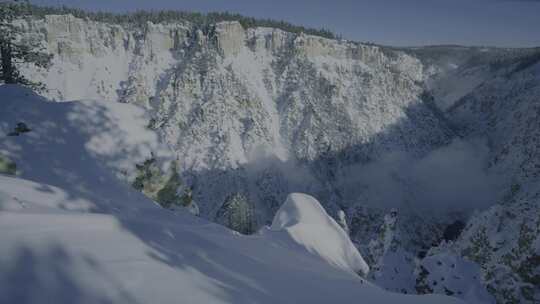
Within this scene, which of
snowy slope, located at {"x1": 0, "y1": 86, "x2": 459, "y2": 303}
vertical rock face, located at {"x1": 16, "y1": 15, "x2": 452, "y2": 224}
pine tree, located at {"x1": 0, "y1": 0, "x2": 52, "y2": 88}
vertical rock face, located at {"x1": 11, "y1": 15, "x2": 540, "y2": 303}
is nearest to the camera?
snowy slope, located at {"x1": 0, "y1": 86, "x2": 459, "y2": 303}

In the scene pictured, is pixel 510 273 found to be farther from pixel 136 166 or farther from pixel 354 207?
pixel 354 207

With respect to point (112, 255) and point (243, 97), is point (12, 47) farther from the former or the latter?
point (243, 97)

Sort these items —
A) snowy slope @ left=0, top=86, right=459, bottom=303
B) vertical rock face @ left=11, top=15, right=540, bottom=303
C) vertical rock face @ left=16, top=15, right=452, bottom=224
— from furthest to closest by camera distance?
vertical rock face @ left=16, top=15, right=452, bottom=224, vertical rock face @ left=11, top=15, right=540, bottom=303, snowy slope @ left=0, top=86, right=459, bottom=303

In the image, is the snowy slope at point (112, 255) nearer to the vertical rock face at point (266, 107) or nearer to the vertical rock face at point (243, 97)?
the vertical rock face at point (266, 107)

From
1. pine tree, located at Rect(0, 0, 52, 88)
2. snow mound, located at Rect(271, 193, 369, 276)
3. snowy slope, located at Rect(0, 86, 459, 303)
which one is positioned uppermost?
pine tree, located at Rect(0, 0, 52, 88)

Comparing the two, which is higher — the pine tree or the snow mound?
the pine tree

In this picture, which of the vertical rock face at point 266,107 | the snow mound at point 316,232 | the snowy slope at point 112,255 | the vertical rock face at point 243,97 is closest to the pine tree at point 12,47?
the snowy slope at point 112,255

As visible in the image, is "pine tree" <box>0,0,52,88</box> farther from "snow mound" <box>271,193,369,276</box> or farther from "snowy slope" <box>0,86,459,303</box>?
"snow mound" <box>271,193,369,276</box>

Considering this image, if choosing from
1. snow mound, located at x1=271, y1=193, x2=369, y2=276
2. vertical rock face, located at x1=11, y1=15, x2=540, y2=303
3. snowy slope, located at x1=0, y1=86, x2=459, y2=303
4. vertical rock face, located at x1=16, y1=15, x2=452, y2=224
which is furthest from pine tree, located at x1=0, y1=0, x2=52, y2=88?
vertical rock face, located at x1=16, y1=15, x2=452, y2=224
